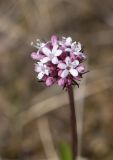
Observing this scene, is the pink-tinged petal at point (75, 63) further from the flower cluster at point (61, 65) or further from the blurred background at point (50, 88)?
the blurred background at point (50, 88)

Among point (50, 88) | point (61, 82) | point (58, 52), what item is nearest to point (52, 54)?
point (58, 52)

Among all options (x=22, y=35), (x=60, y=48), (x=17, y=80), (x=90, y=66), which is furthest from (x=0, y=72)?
(x=60, y=48)

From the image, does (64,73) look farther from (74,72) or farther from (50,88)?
(50,88)

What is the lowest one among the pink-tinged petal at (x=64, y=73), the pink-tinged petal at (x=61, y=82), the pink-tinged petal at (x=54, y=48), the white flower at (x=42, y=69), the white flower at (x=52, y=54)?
the pink-tinged petal at (x=61, y=82)

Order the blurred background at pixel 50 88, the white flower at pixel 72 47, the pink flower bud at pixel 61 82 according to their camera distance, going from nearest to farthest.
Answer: the pink flower bud at pixel 61 82
the white flower at pixel 72 47
the blurred background at pixel 50 88

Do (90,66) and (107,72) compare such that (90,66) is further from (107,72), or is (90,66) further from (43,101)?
(43,101)

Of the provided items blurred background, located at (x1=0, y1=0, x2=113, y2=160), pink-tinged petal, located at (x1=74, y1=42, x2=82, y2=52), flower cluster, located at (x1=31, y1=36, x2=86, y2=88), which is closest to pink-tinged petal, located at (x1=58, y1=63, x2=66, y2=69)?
flower cluster, located at (x1=31, y1=36, x2=86, y2=88)

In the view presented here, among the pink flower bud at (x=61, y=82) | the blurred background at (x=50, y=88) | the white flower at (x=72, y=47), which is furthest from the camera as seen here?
the blurred background at (x=50, y=88)

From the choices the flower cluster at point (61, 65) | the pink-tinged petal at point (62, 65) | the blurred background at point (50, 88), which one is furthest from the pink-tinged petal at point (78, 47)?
the blurred background at point (50, 88)
